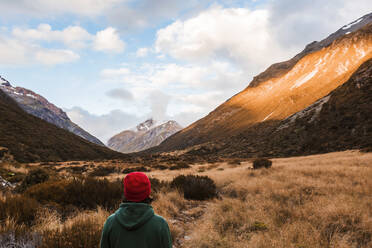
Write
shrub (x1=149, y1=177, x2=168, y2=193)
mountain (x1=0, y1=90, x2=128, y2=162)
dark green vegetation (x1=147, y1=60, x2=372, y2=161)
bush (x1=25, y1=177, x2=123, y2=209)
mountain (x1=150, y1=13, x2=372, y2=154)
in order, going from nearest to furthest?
bush (x1=25, y1=177, x2=123, y2=209) → shrub (x1=149, y1=177, x2=168, y2=193) → dark green vegetation (x1=147, y1=60, x2=372, y2=161) → mountain (x1=0, y1=90, x2=128, y2=162) → mountain (x1=150, y1=13, x2=372, y2=154)

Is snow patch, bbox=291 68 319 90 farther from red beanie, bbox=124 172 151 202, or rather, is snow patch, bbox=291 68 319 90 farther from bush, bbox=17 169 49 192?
red beanie, bbox=124 172 151 202

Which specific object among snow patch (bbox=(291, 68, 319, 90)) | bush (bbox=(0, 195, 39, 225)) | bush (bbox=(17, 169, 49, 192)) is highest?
snow patch (bbox=(291, 68, 319, 90))

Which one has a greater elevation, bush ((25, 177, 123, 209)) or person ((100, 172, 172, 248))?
person ((100, 172, 172, 248))

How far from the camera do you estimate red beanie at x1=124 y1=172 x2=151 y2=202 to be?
6.57 feet

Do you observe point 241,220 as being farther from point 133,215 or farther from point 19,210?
point 19,210

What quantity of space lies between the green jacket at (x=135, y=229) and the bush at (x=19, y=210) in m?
3.02

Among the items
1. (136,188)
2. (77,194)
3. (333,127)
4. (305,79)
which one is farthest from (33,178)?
(305,79)

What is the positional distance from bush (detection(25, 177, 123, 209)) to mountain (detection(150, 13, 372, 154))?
51259mm

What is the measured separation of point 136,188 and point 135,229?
0.37m

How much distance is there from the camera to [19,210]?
399cm

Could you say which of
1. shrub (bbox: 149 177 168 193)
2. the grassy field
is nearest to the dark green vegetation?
the grassy field

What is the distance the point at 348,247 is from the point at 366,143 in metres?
27.1

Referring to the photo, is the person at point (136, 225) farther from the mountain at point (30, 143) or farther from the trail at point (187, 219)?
the mountain at point (30, 143)

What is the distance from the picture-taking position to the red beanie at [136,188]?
2.00 meters
